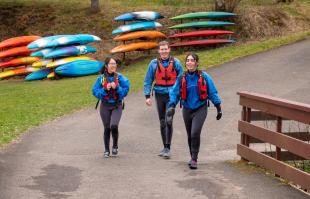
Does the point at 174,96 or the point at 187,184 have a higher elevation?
the point at 174,96

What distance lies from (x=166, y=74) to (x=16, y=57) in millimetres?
19035

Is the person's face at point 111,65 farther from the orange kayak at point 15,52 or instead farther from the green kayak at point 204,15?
the orange kayak at point 15,52

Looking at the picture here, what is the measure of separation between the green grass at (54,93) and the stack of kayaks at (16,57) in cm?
75

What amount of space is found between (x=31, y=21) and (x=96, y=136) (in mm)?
20792

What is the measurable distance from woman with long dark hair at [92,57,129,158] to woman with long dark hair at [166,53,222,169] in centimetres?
116

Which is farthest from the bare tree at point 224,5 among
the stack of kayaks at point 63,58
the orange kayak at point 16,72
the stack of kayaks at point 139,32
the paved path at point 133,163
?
the paved path at point 133,163

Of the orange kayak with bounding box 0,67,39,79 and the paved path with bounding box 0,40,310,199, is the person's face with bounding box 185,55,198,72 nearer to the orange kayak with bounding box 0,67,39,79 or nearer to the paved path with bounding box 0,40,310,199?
the paved path with bounding box 0,40,310,199

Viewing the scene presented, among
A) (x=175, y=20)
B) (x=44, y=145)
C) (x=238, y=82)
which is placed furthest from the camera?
(x=175, y=20)

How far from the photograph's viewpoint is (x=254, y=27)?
1063 inches

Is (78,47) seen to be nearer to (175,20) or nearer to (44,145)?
(175,20)

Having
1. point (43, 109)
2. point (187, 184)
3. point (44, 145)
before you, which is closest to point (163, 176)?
point (187, 184)

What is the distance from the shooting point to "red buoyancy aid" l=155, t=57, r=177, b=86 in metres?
9.79

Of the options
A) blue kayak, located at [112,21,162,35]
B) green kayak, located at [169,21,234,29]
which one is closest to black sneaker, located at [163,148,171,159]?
blue kayak, located at [112,21,162,35]

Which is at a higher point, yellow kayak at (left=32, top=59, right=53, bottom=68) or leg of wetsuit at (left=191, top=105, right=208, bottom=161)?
leg of wetsuit at (left=191, top=105, right=208, bottom=161)
